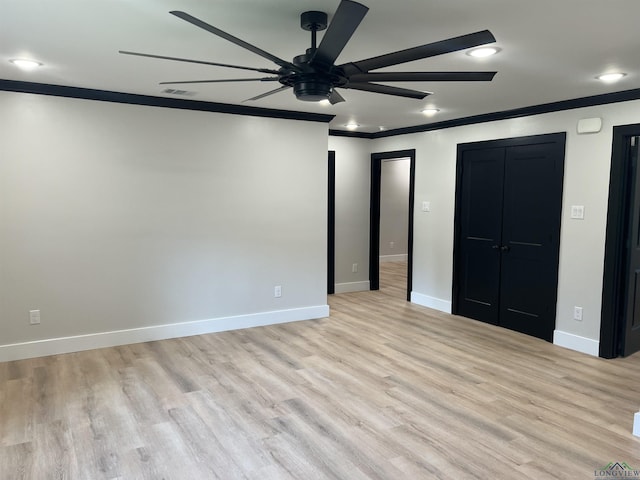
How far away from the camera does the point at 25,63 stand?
3254 mm

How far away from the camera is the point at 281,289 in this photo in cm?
521

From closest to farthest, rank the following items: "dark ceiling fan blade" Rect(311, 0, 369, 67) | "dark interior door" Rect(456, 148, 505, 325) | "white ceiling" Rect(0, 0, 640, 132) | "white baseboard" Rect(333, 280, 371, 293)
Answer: "dark ceiling fan blade" Rect(311, 0, 369, 67)
"white ceiling" Rect(0, 0, 640, 132)
"dark interior door" Rect(456, 148, 505, 325)
"white baseboard" Rect(333, 280, 371, 293)

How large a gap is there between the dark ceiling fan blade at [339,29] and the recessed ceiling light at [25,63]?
7.70ft

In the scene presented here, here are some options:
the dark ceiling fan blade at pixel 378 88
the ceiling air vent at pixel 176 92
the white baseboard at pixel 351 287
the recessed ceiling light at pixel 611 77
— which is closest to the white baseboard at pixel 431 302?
the white baseboard at pixel 351 287

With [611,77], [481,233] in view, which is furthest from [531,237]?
[611,77]

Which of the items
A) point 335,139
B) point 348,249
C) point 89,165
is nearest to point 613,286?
point 348,249

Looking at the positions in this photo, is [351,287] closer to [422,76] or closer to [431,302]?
[431,302]

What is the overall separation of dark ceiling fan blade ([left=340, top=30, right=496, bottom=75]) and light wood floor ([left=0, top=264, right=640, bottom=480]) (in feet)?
6.73

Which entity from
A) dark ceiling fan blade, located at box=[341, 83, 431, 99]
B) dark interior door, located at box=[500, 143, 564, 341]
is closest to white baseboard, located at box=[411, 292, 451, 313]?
dark interior door, located at box=[500, 143, 564, 341]

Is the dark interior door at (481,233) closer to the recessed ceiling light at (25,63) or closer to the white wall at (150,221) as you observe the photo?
the white wall at (150,221)

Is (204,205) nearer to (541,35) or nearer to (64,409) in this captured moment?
(64,409)

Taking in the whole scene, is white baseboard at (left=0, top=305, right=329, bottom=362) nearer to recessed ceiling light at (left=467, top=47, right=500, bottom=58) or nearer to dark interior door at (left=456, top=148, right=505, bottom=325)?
dark interior door at (left=456, top=148, right=505, bottom=325)

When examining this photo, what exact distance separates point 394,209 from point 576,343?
A: 18.9 ft

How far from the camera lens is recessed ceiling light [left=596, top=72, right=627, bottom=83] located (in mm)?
3334
